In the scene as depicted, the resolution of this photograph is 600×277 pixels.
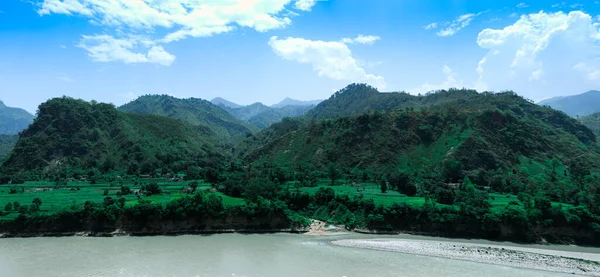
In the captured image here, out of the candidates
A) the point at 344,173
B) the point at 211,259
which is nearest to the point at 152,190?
the point at 211,259

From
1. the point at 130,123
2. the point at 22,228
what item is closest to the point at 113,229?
the point at 22,228

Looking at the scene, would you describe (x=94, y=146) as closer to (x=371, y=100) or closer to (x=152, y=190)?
(x=152, y=190)

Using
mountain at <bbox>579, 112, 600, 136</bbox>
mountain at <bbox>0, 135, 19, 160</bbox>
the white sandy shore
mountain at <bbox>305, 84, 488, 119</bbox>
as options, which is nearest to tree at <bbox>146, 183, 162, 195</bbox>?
the white sandy shore

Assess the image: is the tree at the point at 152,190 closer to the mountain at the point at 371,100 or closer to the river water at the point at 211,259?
the river water at the point at 211,259

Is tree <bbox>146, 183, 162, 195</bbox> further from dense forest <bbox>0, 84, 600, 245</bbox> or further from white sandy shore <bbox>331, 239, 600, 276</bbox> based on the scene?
white sandy shore <bbox>331, 239, 600, 276</bbox>

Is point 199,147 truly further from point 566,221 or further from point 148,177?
point 566,221
